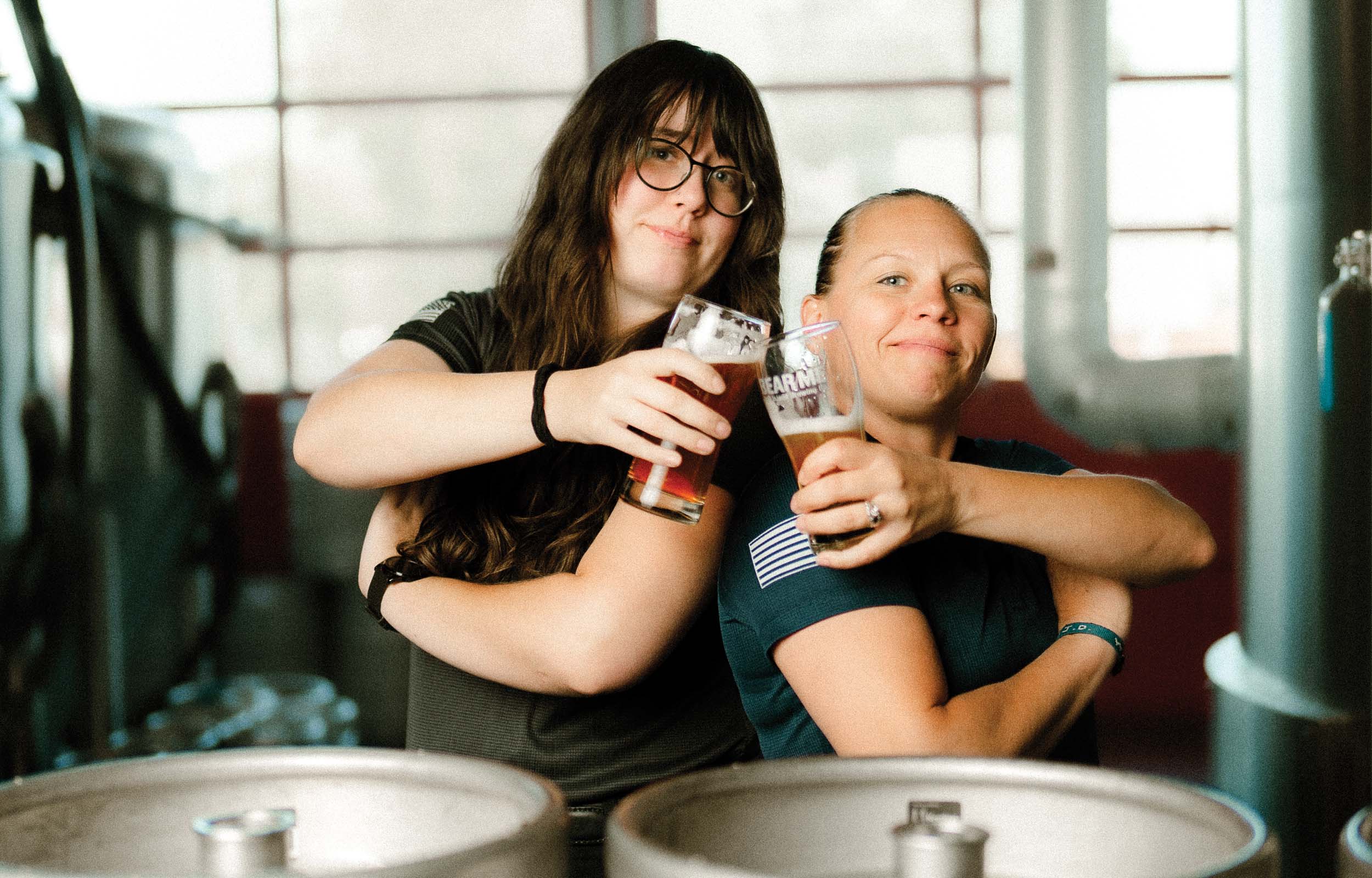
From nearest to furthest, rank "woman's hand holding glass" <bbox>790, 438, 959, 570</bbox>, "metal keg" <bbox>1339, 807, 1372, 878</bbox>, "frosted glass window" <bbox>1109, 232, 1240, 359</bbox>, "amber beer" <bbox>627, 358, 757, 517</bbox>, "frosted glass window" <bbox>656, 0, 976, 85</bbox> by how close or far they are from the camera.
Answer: "metal keg" <bbox>1339, 807, 1372, 878</bbox> → "woman's hand holding glass" <bbox>790, 438, 959, 570</bbox> → "amber beer" <bbox>627, 358, 757, 517</bbox> → "frosted glass window" <bbox>1109, 232, 1240, 359</bbox> → "frosted glass window" <bbox>656, 0, 976, 85</bbox>

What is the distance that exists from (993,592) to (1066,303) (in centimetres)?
295

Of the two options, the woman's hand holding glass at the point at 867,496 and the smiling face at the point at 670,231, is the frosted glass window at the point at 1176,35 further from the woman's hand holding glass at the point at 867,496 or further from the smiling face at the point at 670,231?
the woman's hand holding glass at the point at 867,496

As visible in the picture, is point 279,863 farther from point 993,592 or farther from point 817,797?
point 993,592

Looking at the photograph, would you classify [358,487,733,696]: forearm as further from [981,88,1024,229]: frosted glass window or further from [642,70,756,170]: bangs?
[981,88,1024,229]: frosted glass window

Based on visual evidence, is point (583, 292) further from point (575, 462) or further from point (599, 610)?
point (599, 610)

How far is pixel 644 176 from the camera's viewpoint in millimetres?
1313

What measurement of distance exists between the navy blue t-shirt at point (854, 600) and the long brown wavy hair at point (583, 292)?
215 millimetres

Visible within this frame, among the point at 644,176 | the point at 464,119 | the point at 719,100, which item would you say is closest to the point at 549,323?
the point at 644,176

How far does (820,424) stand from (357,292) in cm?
397

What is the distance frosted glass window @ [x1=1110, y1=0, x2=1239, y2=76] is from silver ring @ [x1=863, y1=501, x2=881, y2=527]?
411cm

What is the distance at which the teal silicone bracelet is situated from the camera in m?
1.07

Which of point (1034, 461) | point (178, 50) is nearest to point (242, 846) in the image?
point (1034, 461)

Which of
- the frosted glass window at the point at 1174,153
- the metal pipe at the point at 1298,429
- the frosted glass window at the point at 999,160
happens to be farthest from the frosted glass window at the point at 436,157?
the metal pipe at the point at 1298,429

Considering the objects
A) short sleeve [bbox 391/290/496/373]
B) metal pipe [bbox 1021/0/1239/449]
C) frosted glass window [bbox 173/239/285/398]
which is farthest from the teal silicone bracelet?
frosted glass window [bbox 173/239/285/398]
